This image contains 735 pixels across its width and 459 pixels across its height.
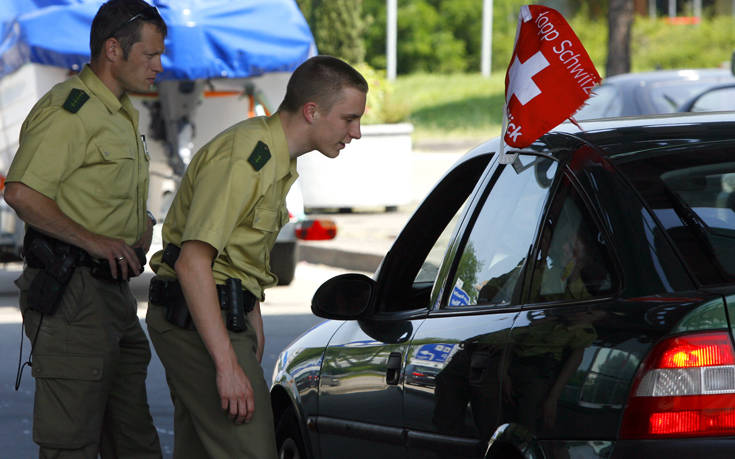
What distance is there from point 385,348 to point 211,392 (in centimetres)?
52

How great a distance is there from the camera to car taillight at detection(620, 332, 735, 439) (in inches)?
105

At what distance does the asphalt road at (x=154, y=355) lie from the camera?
657cm

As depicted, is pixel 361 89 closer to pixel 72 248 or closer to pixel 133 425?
pixel 72 248

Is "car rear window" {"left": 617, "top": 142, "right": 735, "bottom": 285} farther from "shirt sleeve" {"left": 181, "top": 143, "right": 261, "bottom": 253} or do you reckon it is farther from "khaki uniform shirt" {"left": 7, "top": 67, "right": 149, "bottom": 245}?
"khaki uniform shirt" {"left": 7, "top": 67, "right": 149, "bottom": 245}

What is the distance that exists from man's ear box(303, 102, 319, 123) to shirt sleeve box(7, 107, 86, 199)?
971 millimetres

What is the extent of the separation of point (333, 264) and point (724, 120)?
10.4 meters

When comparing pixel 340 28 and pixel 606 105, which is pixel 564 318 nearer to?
pixel 606 105

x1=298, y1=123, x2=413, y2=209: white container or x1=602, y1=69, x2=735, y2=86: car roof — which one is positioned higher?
x1=602, y1=69, x2=735, y2=86: car roof

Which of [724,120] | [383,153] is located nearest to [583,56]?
[724,120]

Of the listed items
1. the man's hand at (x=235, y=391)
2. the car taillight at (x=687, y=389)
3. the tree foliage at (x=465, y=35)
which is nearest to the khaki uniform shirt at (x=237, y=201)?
the man's hand at (x=235, y=391)

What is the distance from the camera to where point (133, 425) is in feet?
15.3

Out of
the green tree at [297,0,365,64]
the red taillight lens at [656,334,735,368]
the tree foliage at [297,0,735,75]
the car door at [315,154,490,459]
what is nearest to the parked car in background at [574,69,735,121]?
the car door at [315,154,490,459]

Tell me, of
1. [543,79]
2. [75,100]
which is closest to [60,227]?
[75,100]

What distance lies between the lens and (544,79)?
3.60 m
